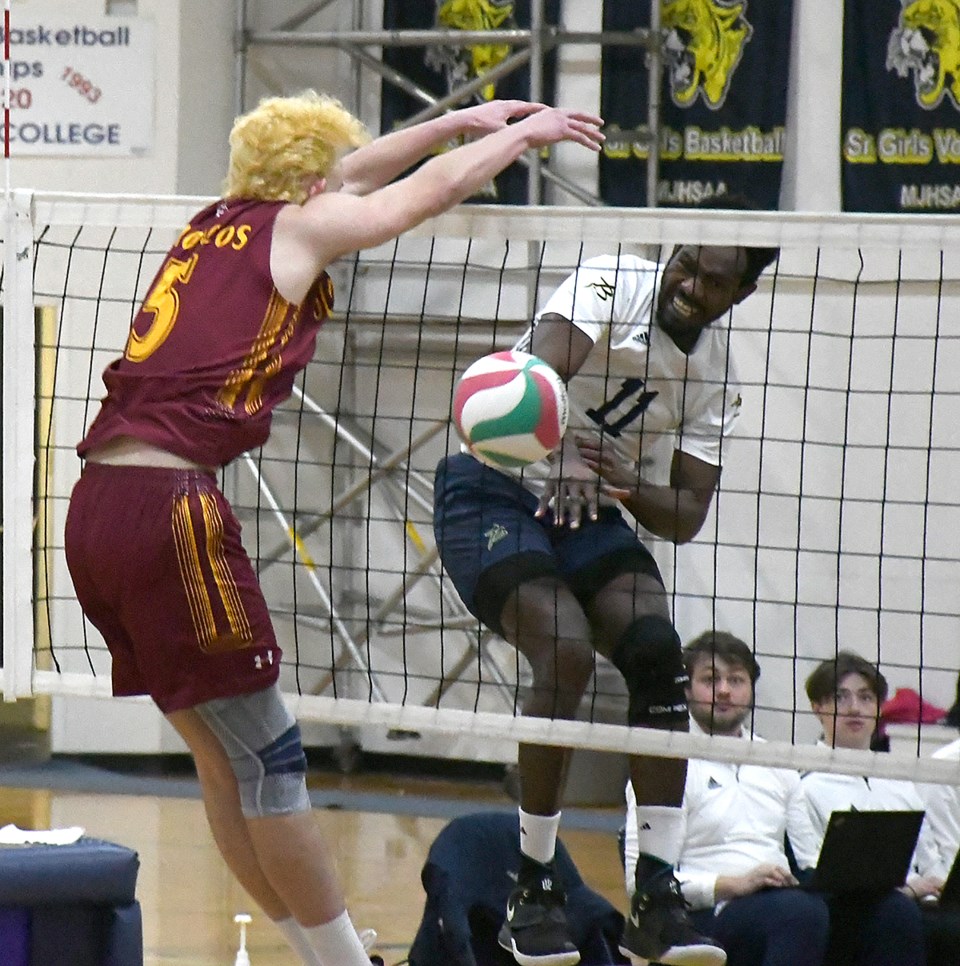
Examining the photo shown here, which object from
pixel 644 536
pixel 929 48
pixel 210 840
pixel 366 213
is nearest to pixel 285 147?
pixel 366 213

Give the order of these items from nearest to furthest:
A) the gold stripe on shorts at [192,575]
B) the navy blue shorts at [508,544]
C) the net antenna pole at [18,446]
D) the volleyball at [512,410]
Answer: the gold stripe on shorts at [192,575], the volleyball at [512,410], the navy blue shorts at [508,544], the net antenna pole at [18,446]

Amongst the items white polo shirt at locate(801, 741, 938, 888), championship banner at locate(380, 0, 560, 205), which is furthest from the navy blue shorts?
championship banner at locate(380, 0, 560, 205)

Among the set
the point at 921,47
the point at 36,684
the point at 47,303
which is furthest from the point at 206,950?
the point at 921,47

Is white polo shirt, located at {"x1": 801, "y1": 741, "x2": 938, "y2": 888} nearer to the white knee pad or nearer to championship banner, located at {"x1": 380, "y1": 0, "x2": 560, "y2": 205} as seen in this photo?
the white knee pad

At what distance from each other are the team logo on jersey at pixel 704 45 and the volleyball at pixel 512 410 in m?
5.05

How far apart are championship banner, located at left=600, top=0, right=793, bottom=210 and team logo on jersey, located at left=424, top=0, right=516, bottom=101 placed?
0.54 meters

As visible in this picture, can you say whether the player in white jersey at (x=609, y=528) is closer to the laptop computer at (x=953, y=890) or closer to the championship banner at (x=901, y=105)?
the laptop computer at (x=953, y=890)

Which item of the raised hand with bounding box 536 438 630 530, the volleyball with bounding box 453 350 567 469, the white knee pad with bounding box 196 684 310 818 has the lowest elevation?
the white knee pad with bounding box 196 684 310 818

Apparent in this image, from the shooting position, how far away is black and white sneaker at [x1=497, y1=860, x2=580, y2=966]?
12.9 feet

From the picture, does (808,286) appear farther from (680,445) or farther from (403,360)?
(680,445)

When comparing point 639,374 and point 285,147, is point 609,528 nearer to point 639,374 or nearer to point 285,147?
point 639,374

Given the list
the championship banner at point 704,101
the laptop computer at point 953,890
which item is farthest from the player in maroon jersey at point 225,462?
the championship banner at point 704,101

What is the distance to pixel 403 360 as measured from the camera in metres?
8.83

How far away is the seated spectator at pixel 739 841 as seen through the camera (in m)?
4.46
